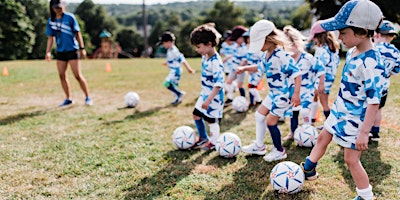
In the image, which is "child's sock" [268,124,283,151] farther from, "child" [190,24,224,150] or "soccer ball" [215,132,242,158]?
"child" [190,24,224,150]

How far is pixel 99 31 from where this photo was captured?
74875 millimetres

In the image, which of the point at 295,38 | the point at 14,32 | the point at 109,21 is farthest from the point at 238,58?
the point at 109,21

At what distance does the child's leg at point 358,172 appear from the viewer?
10.8 ft

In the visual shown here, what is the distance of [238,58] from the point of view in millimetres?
9117

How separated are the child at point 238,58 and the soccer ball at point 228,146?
3.75m

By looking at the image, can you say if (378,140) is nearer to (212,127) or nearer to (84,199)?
(212,127)

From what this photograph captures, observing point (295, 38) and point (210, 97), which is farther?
point (295, 38)

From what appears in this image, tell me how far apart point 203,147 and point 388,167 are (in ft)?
8.11

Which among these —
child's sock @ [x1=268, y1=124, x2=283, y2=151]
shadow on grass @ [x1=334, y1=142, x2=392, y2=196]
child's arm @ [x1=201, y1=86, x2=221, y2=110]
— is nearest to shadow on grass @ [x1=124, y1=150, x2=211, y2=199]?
child's arm @ [x1=201, y1=86, x2=221, y2=110]

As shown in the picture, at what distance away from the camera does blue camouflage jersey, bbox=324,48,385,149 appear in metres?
2.94

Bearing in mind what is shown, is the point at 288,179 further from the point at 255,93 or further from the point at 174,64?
the point at 174,64

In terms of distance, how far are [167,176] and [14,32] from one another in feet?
129

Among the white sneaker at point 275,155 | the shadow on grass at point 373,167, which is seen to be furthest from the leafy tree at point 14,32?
the shadow on grass at point 373,167

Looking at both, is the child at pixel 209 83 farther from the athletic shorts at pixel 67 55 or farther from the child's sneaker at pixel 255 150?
the athletic shorts at pixel 67 55
